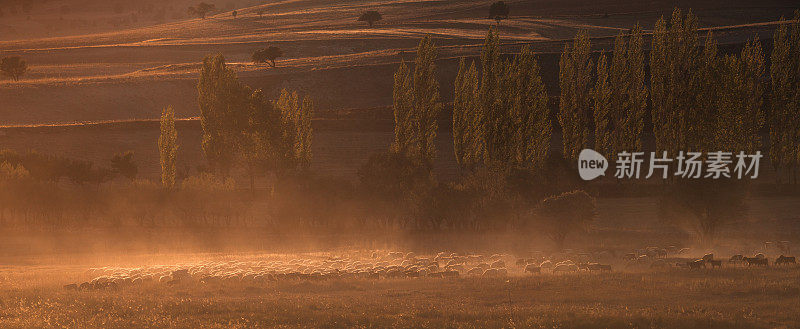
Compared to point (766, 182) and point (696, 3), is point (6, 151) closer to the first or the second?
point (766, 182)

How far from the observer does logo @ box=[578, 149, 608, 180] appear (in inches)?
2960

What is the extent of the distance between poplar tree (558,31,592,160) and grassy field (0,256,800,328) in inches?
1362

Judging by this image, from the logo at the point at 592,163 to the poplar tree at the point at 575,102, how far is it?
866mm

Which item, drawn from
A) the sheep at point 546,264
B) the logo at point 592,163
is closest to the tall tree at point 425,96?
the logo at point 592,163

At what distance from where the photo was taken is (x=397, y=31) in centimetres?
18762

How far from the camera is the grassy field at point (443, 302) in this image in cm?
2681

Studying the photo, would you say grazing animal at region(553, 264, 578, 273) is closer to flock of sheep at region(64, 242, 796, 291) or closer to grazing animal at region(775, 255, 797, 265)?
flock of sheep at region(64, 242, 796, 291)

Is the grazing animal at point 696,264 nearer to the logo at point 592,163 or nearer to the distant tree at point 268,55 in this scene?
the logo at point 592,163

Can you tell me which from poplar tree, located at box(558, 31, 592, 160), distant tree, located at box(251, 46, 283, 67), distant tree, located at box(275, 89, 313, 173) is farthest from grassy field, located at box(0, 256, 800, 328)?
distant tree, located at box(251, 46, 283, 67)

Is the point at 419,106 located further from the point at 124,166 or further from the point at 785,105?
the point at 785,105

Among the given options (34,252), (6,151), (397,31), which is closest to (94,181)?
(6,151)

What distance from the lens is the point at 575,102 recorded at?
76.0m

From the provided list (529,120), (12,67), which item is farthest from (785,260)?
(12,67)

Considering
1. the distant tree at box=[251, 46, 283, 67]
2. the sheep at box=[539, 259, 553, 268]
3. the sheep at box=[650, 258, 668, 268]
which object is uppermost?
the distant tree at box=[251, 46, 283, 67]
